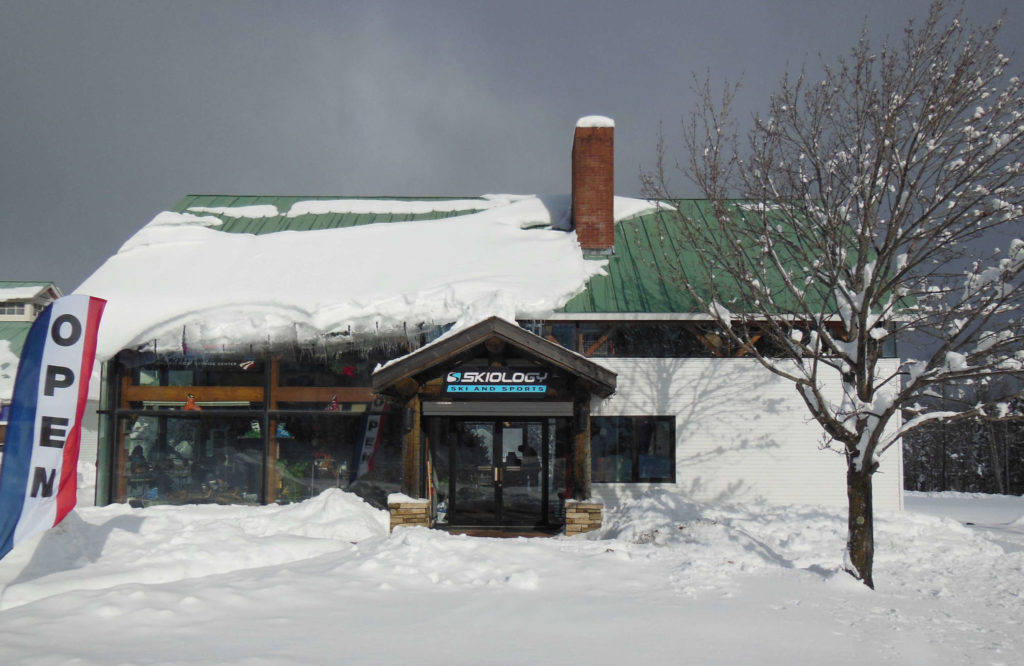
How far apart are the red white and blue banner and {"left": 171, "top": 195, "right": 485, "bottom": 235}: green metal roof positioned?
1177 cm

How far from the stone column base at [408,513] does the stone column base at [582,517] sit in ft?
7.44

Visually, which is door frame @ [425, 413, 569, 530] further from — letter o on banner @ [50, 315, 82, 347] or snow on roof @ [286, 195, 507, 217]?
snow on roof @ [286, 195, 507, 217]

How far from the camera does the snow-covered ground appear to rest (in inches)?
254

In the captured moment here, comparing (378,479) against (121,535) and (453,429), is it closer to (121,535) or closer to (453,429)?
(453,429)

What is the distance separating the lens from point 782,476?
48.4ft

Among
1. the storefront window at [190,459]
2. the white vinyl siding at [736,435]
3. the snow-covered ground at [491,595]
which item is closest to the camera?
the snow-covered ground at [491,595]

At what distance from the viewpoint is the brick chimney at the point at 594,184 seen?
17.6 m

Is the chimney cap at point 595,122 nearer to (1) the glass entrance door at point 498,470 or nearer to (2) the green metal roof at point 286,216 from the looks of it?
(2) the green metal roof at point 286,216

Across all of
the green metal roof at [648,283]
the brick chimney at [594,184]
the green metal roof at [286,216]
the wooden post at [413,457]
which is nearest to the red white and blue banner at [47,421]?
the wooden post at [413,457]

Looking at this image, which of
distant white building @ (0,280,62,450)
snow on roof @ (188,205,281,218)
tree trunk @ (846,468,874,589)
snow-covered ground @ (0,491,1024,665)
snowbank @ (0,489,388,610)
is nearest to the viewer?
snow-covered ground @ (0,491,1024,665)

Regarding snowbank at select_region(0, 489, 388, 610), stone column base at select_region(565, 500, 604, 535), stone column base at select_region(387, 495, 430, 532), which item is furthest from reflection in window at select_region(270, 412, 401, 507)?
stone column base at select_region(565, 500, 604, 535)

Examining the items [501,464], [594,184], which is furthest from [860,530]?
[594,184]

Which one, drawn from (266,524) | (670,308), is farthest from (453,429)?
Answer: (670,308)

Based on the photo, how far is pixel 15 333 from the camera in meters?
27.2
